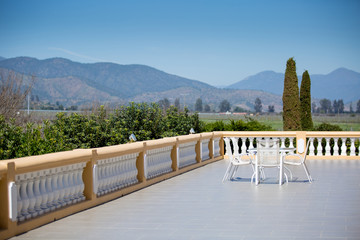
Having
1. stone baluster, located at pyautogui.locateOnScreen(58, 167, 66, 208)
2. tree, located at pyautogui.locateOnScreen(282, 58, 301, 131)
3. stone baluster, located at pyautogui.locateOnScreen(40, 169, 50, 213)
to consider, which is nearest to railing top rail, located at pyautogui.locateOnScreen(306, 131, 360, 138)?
tree, located at pyautogui.locateOnScreen(282, 58, 301, 131)

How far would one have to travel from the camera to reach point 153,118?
827 inches

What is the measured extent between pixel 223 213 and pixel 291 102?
17.7 meters

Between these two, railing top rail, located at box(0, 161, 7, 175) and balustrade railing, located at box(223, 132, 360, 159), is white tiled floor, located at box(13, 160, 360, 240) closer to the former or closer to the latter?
railing top rail, located at box(0, 161, 7, 175)

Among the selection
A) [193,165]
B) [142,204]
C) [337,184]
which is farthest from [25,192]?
[193,165]

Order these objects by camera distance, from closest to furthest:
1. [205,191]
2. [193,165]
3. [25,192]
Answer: [25,192] < [205,191] < [193,165]

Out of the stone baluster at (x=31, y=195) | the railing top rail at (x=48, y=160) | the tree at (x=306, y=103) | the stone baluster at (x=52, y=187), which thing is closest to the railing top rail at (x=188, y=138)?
the railing top rail at (x=48, y=160)

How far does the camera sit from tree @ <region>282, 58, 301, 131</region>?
26031 millimetres

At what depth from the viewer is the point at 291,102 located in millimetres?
26141

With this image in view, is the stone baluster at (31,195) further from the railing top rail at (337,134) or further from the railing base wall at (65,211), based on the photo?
the railing top rail at (337,134)

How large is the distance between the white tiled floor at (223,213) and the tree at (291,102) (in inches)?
480

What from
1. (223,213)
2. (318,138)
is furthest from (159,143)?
(318,138)

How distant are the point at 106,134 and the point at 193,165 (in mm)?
3322

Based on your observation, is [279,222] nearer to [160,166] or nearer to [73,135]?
[160,166]

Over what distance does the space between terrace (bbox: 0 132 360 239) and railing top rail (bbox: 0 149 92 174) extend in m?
0.02
